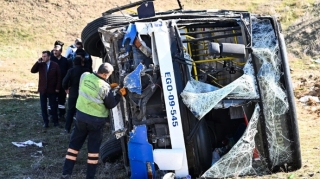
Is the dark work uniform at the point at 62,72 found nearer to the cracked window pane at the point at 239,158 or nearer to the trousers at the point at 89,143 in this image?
the trousers at the point at 89,143

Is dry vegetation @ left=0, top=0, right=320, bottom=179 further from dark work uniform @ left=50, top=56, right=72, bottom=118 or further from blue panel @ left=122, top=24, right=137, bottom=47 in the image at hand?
blue panel @ left=122, top=24, right=137, bottom=47

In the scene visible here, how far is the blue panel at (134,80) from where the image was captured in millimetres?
6207

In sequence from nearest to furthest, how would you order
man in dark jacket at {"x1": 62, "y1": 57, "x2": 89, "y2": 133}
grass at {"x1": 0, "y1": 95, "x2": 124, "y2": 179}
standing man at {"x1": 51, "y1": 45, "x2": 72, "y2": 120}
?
grass at {"x1": 0, "y1": 95, "x2": 124, "y2": 179} < man in dark jacket at {"x1": 62, "y1": 57, "x2": 89, "y2": 133} < standing man at {"x1": 51, "y1": 45, "x2": 72, "y2": 120}

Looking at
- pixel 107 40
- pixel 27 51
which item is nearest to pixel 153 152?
pixel 107 40

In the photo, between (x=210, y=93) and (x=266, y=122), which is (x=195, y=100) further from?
(x=266, y=122)

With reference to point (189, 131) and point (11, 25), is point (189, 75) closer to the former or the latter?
point (189, 131)

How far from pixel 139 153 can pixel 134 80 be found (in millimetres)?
828

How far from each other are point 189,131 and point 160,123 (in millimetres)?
345

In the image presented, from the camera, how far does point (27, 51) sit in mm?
21047

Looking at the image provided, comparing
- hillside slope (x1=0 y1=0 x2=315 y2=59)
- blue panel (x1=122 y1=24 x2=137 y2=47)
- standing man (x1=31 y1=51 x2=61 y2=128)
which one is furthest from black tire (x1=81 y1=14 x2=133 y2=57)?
hillside slope (x1=0 y1=0 x2=315 y2=59)

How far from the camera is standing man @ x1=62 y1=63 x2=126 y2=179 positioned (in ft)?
20.5

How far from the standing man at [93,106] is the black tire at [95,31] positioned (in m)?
1.02

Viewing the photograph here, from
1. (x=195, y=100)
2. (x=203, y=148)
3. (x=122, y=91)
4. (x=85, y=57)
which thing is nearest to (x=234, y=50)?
(x=195, y=100)

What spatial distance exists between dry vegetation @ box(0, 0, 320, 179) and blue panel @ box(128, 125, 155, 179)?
71cm
